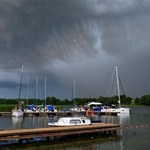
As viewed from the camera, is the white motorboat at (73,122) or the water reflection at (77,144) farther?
the white motorboat at (73,122)

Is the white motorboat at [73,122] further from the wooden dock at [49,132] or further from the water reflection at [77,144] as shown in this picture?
the water reflection at [77,144]

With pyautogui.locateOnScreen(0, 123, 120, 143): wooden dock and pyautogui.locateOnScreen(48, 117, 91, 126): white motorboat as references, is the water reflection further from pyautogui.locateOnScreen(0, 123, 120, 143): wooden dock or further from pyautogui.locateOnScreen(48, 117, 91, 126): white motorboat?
pyautogui.locateOnScreen(48, 117, 91, 126): white motorboat

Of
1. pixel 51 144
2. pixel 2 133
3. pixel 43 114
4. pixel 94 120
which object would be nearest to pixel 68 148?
pixel 51 144

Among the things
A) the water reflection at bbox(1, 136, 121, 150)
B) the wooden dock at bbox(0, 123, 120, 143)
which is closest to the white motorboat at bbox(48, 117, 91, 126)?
the wooden dock at bbox(0, 123, 120, 143)

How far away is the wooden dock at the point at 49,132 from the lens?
2498 cm

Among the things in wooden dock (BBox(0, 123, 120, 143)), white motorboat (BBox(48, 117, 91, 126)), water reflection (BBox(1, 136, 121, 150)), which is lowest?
water reflection (BBox(1, 136, 121, 150))

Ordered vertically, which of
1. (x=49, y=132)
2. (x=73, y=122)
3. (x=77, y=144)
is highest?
(x=73, y=122)

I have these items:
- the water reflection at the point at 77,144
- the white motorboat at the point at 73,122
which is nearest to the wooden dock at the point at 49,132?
the water reflection at the point at 77,144

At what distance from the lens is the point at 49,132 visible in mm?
27781

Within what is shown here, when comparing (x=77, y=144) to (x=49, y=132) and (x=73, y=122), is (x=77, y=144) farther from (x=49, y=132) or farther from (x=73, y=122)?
(x=73, y=122)

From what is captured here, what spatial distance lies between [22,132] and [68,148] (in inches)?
197

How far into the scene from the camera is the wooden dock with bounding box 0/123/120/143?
25.0 meters

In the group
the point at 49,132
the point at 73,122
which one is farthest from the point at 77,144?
the point at 73,122

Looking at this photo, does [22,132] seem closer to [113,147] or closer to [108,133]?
[113,147]
